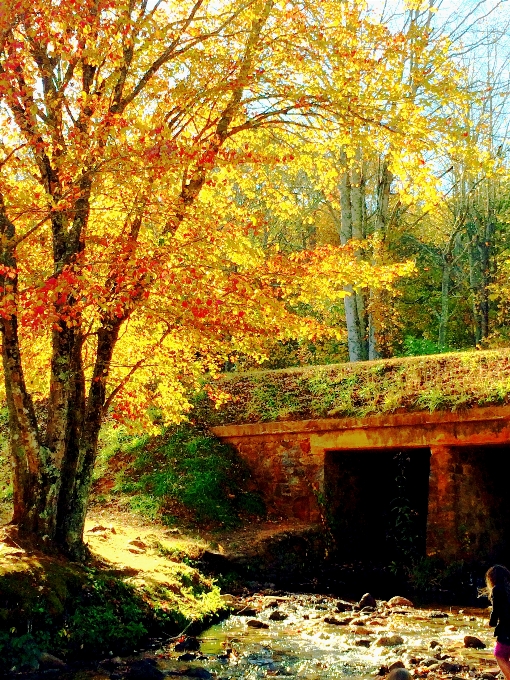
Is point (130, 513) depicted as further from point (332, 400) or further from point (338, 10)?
point (338, 10)

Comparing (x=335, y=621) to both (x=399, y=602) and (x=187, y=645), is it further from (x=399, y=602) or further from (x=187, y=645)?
(x=187, y=645)

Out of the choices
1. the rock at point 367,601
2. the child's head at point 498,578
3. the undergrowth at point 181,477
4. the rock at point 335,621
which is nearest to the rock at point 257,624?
the rock at point 335,621

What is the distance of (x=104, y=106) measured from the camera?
696 cm

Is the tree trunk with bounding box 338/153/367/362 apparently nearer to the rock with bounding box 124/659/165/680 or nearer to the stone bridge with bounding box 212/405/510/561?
the stone bridge with bounding box 212/405/510/561

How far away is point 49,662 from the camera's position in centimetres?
583

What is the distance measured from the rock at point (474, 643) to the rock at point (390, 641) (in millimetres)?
624

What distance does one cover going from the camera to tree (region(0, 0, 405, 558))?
6.54m

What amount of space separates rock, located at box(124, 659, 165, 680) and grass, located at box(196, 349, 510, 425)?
22.0 ft

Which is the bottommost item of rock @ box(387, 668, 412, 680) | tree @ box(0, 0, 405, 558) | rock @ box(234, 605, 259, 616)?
rock @ box(234, 605, 259, 616)

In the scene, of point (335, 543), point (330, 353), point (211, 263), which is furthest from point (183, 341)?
point (330, 353)

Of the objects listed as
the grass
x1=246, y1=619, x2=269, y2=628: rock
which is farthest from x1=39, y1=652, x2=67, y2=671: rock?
the grass

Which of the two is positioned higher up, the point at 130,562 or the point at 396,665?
the point at 130,562

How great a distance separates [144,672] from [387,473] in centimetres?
917

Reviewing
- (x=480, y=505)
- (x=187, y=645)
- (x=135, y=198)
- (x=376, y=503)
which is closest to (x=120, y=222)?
(x=135, y=198)
